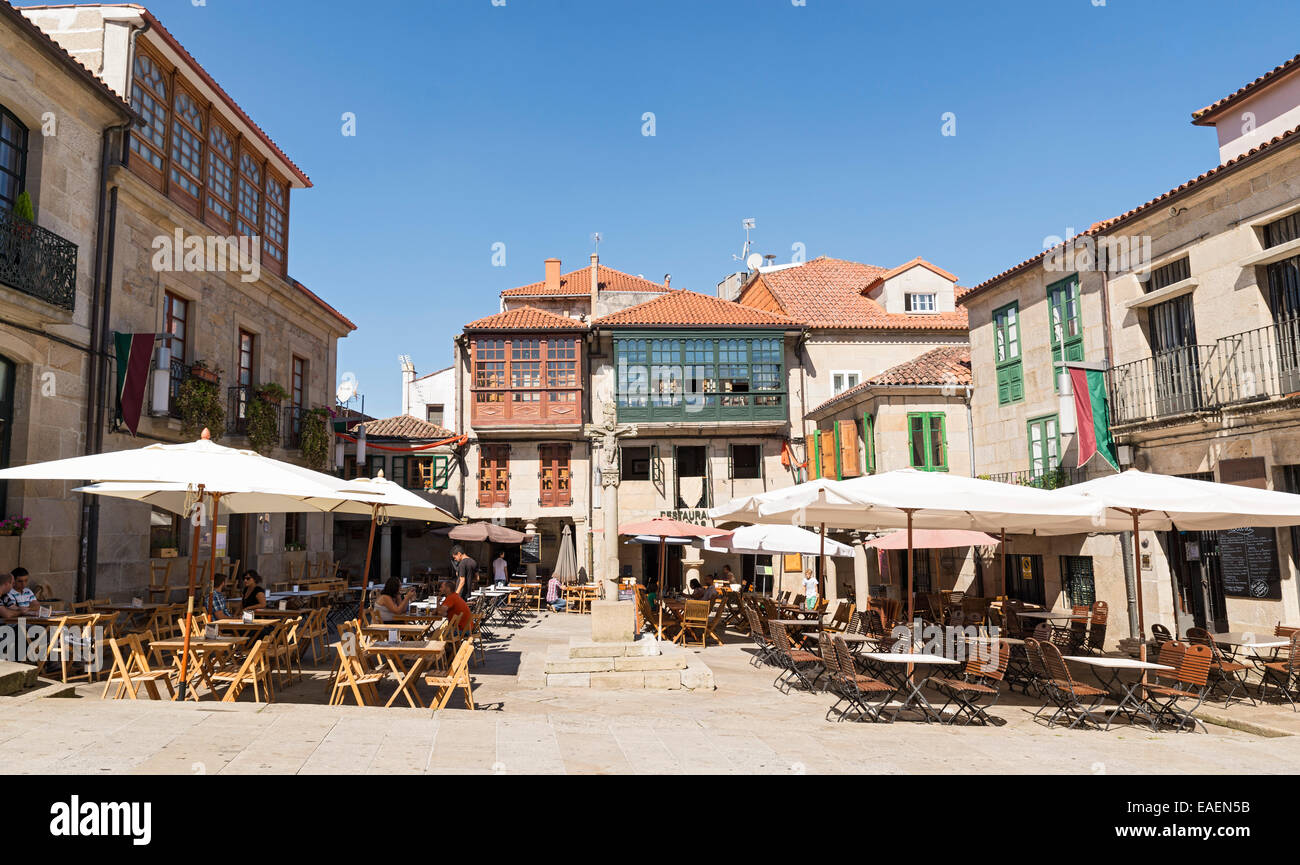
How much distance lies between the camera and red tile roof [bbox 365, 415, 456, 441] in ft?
92.8

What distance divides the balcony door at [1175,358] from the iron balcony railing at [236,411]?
58.2 feet

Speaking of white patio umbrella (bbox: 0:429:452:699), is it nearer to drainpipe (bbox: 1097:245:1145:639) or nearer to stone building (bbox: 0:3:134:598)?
stone building (bbox: 0:3:134:598)

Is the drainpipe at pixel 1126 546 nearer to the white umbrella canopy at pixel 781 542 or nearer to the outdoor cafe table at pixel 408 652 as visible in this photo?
the white umbrella canopy at pixel 781 542

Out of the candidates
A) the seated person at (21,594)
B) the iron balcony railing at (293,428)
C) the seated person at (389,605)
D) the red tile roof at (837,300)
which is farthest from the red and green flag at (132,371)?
the red tile roof at (837,300)

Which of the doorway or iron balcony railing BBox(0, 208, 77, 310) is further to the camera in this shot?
the doorway

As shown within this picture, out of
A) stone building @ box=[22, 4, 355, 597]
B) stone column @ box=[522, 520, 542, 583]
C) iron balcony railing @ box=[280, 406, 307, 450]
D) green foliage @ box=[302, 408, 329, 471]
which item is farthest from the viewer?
stone column @ box=[522, 520, 542, 583]

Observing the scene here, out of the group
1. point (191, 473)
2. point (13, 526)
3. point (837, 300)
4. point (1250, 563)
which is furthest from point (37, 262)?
point (837, 300)

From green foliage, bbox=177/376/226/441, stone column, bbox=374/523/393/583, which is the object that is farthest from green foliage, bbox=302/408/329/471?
stone column, bbox=374/523/393/583

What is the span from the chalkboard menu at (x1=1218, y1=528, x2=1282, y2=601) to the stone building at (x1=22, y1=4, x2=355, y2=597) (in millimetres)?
17328

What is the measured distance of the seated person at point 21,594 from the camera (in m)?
9.02

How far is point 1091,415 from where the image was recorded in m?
A: 15.2

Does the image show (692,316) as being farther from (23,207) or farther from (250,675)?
(250,675)

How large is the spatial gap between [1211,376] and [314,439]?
1866 cm
